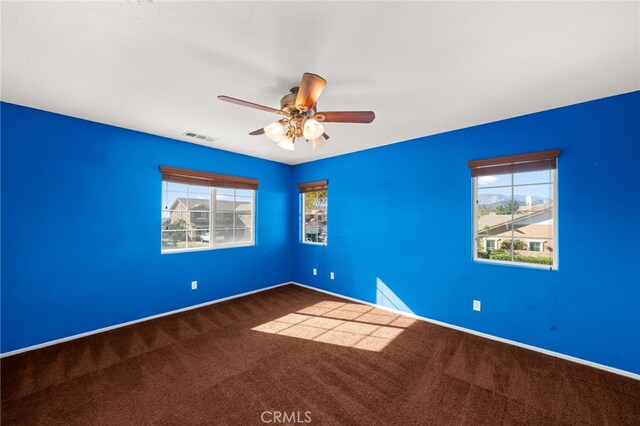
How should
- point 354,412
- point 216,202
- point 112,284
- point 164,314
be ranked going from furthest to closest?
point 216,202, point 164,314, point 112,284, point 354,412

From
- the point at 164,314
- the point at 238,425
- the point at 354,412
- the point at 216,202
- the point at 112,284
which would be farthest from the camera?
the point at 216,202

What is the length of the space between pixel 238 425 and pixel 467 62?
3.02 meters

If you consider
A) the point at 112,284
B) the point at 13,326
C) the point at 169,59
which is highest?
the point at 169,59

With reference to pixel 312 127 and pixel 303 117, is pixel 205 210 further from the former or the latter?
pixel 312 127

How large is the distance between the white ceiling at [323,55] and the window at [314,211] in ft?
7.53

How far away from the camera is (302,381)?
220cm

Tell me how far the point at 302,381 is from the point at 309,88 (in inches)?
92.1

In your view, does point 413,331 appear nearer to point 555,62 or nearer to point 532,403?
point 532,403

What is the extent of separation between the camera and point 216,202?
14.0 ft

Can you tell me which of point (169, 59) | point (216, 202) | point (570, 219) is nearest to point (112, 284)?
point (216, 202)
